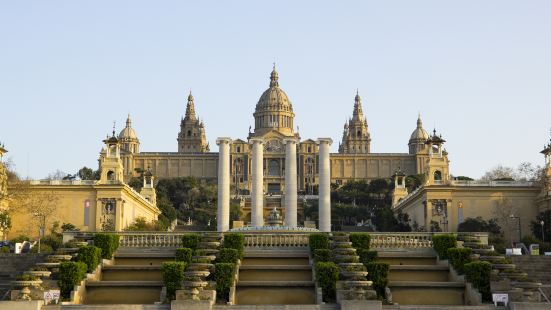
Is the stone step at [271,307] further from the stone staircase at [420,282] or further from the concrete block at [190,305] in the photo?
the stone staircase at [420,282]

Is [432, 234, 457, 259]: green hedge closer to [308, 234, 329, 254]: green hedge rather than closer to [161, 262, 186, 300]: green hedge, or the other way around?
[308, 234, 329, 254]: green hedge

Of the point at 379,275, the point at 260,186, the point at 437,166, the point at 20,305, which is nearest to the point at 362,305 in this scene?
the point at 379,275

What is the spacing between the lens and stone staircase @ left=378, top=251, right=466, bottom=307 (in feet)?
129

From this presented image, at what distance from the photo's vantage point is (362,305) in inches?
1383

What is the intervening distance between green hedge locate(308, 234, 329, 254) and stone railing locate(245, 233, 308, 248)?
6.48 ft

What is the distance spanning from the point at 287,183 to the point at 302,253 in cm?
2640

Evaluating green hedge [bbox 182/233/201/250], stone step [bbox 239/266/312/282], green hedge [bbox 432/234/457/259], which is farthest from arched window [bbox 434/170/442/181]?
stone step [bbox 239/266/312/282]

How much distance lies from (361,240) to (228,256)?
7.27 meters

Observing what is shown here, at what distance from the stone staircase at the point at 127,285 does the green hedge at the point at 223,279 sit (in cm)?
295

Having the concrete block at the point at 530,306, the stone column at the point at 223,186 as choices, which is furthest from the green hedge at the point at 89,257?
the stone column at the point at 223,186

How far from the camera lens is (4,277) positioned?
44188 millimetres

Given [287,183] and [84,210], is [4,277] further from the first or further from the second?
[84,210]

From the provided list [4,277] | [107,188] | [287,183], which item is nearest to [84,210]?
[107,188]

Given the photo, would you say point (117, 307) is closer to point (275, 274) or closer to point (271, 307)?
point (271, 307)
